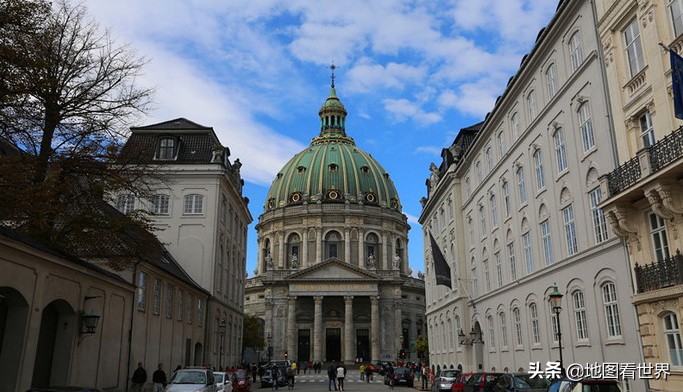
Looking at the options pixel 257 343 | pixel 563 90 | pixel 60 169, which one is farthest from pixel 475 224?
pixel 257 343

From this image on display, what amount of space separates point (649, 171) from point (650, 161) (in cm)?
28

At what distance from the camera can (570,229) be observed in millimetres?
23328

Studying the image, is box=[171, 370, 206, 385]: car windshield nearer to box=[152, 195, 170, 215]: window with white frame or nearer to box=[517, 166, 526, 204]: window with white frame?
box=[517, 166, 526, 204]: window with white frame

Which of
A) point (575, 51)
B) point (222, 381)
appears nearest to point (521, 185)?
point (575, 51)

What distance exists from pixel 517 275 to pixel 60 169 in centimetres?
2165

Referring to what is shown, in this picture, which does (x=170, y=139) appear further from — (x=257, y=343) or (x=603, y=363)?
(x=257, y=343)

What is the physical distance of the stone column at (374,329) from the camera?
81.1 metres

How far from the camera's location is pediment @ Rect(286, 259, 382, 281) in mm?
82312

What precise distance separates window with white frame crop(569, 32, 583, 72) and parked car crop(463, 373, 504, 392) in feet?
40.0

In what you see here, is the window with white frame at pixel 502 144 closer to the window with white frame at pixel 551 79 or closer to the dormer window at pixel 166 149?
the window with white frame at pixel 551 79

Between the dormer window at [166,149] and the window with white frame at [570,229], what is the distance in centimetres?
2916

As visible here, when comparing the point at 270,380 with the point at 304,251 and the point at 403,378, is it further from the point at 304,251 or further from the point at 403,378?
the point at 304,251

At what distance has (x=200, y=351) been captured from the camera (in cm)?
3962

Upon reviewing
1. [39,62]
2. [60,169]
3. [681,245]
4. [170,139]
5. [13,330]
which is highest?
[170,139]
